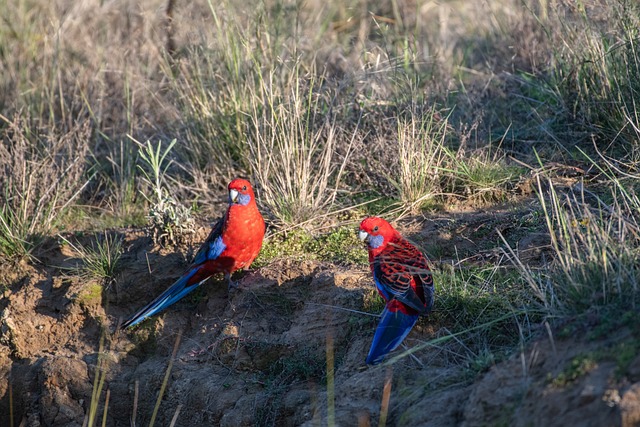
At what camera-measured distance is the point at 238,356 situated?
14.1 ft

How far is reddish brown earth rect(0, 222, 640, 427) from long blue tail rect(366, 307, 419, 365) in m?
0.08

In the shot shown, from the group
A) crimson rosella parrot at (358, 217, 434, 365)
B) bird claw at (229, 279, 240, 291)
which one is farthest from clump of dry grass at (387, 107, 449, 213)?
bird claw at (229, 279, 240, 291)

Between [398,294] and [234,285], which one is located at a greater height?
[398,294]

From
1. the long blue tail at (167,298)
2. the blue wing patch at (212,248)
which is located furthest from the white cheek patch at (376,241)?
the long blue tail at (167,298)

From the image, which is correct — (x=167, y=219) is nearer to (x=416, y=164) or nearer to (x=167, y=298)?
(x=167, y=298)

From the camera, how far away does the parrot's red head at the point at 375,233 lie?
420cm

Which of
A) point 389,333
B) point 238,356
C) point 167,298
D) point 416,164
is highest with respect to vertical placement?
point 416,164

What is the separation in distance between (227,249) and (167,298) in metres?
0.47

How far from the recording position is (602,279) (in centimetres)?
320

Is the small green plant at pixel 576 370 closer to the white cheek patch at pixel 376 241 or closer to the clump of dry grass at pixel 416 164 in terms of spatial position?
the white cheek patch at pixel 376 241

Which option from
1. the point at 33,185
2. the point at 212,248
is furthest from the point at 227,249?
the point at 33,185

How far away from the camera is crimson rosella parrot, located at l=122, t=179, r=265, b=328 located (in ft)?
15.0

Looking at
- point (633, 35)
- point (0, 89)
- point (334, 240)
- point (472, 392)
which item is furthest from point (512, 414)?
point (0, 89)

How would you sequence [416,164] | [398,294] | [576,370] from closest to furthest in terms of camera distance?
[576,370]
[398,294]
[416,164]
